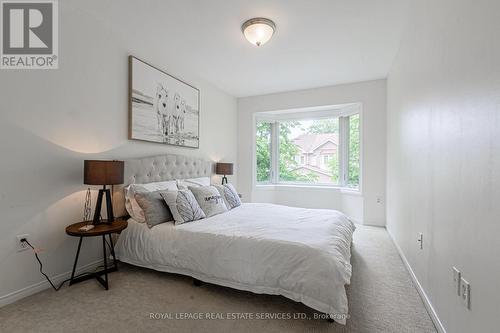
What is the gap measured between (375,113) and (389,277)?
3.01 m

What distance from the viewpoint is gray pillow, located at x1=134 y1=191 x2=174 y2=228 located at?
96.6 inches

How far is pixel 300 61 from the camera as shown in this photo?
3516 millimetres

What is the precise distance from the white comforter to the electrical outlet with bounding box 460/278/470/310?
0.63 meters

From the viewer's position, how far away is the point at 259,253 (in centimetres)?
193

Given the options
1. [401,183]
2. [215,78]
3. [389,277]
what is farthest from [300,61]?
[389,277]

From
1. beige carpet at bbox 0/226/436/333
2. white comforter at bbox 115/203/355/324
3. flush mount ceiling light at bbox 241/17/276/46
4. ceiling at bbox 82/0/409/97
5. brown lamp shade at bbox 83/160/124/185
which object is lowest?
beige carpet at bbox 0/226/436/333

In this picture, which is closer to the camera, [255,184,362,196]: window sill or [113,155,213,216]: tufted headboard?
[113,155,213,216]: tufted headboard

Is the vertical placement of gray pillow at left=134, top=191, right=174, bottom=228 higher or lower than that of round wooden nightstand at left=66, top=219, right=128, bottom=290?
higher

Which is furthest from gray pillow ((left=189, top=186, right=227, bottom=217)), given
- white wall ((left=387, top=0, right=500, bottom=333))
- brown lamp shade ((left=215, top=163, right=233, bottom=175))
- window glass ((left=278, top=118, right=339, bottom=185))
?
window glass ((left=278, top=118, right=339, bottom=185))

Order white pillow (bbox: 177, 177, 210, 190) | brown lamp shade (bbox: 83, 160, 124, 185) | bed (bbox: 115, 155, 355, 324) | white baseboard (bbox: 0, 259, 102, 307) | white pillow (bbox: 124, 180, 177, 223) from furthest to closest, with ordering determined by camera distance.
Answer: white pillow (bbox: 177, 177, 210, 190)
white pillow (bbox: 124, 180, 177, 223)
brown lamp shade (bbox: 83, 160, 124, 185)
white baseboard (bbox: 0, 259, 102, 307)
bed (bbox: 115, 155, 355, 324)

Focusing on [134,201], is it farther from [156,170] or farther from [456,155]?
[456,155]

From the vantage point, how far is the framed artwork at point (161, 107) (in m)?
2.91

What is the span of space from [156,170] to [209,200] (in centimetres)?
85

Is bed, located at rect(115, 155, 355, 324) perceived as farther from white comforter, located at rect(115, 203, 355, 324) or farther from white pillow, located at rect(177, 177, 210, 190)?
→ white pillow, located at rect(177, 177, 210, 190)
